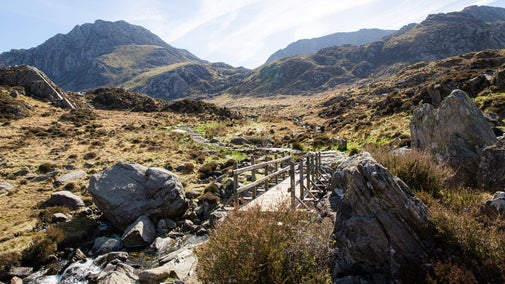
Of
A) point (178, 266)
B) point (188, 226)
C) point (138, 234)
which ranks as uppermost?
point (178, 266)

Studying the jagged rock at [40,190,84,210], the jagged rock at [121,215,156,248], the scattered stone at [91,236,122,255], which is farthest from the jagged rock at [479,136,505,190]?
the jagged rock at [40,190,84,210]

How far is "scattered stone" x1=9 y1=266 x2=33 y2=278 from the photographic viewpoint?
10.5 metres

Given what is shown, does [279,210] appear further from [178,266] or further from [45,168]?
[45,168]

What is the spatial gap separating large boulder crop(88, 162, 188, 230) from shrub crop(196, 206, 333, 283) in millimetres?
8916

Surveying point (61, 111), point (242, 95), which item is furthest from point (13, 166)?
point (242, 95)

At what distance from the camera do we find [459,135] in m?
12.3

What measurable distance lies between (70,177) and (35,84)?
165ft

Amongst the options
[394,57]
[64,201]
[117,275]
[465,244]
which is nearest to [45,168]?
[64,201]

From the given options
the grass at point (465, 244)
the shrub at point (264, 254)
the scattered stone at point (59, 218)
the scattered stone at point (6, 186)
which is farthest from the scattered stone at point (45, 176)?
the grass at point (465, 244)

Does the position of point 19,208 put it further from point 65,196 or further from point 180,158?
point 180,158

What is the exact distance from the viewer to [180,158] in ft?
A: 90.1

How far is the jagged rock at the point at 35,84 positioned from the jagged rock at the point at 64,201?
4809cm

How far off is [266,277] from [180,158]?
2331 centimetres

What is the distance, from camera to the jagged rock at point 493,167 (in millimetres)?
9477
